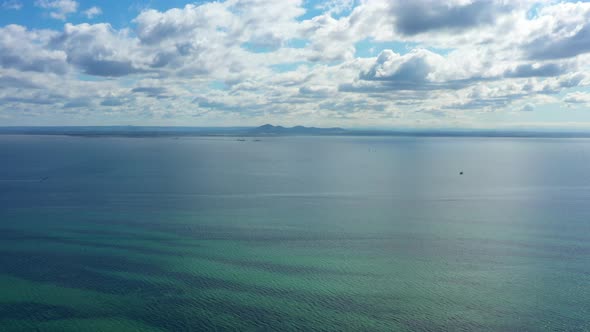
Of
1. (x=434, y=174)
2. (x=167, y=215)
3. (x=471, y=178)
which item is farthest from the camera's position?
(x=434, y=174)

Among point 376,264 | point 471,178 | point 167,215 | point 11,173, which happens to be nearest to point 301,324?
point 376,264

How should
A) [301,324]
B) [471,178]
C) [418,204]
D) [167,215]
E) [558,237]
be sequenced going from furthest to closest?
[471,178] < [418,204] < [167,215] < [558,237] < [301,324]

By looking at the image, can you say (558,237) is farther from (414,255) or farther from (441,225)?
(414,255)

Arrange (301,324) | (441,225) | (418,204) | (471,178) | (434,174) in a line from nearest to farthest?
(301,324), (441,225), (418,204), (471,178), (434,174)

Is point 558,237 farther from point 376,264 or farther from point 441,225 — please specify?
point 376,264

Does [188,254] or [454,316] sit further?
[188,254]

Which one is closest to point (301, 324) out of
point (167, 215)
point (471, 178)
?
point (167, 215)
